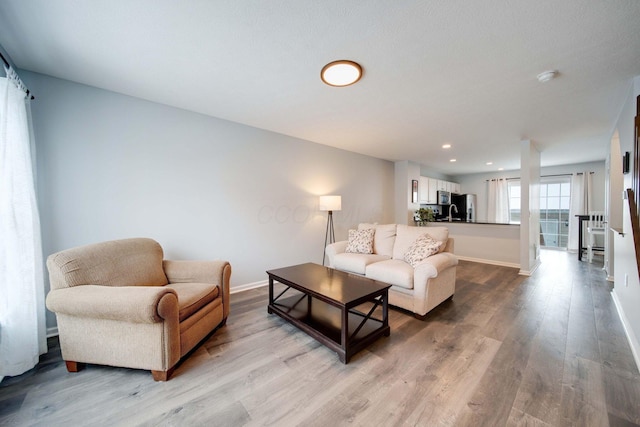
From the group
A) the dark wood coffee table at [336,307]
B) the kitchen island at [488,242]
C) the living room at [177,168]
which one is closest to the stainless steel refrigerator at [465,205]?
the kitchen island at [488,242]

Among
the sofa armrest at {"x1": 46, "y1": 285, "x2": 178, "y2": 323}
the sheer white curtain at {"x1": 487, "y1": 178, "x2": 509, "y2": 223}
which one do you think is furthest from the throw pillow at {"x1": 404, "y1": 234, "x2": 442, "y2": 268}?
the sheer white curtain at {"x1": 487, "y1": 178, "x2": 509, "y2": 223}

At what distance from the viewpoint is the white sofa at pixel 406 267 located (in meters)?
2.49

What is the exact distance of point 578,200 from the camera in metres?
6.25

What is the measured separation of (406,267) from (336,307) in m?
1.02

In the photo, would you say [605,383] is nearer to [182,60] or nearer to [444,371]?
[444,371]

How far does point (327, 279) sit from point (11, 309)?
2334mm

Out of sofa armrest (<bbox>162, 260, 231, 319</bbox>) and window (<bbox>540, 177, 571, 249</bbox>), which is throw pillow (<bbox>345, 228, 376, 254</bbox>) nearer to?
sofa armrest (<bbox>162, 260, 231, 319</bbox>)

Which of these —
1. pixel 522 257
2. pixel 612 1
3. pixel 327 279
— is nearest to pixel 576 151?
pixel 522 257

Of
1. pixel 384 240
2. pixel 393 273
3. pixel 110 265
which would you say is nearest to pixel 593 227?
pixel 384 240

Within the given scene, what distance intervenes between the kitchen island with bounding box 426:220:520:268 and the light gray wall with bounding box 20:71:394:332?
3355 millimetres

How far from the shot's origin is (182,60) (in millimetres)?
1947

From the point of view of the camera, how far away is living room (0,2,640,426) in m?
2.18

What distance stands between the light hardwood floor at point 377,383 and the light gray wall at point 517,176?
5565mm

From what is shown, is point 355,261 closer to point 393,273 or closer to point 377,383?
point 393,273
